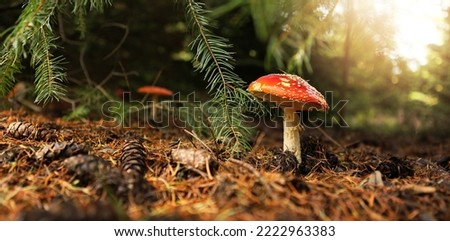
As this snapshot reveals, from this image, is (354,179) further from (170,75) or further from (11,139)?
(170,75)

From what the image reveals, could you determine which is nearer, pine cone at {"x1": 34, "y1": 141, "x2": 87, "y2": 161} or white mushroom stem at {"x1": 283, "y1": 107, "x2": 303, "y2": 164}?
pine cone at {"x1": 34, "y1": 141, "x2": 87, "y2": 161}

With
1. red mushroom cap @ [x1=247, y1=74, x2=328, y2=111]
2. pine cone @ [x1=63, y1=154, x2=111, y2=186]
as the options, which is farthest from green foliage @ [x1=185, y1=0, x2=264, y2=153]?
pine cone @ [x1=63, y1=154, x2=111, y2=186]

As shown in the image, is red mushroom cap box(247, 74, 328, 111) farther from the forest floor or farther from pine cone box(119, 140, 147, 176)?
pine cone box(119, 140, 147, 176)

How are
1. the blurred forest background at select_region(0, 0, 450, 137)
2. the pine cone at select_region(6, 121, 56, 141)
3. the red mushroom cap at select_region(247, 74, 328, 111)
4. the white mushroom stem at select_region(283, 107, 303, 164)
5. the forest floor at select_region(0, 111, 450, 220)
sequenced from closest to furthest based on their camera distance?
the forest floor at select_region(0, 111, 450, 220), the red mushroom cap at select_region(247, 74, 328, 111), the pine cone at select_region(6, 121, 56, 141), the white mushroom stem at select_region(283, 107, 303, 164), the blurred forest background at select_region(0, 0, 450, 137)

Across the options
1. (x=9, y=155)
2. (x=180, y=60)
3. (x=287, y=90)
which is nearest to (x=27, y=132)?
(x=9, y=155)

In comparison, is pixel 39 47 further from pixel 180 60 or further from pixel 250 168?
pixel 180 60

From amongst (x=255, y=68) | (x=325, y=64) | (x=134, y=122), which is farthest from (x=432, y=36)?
(x=134, y=122)
